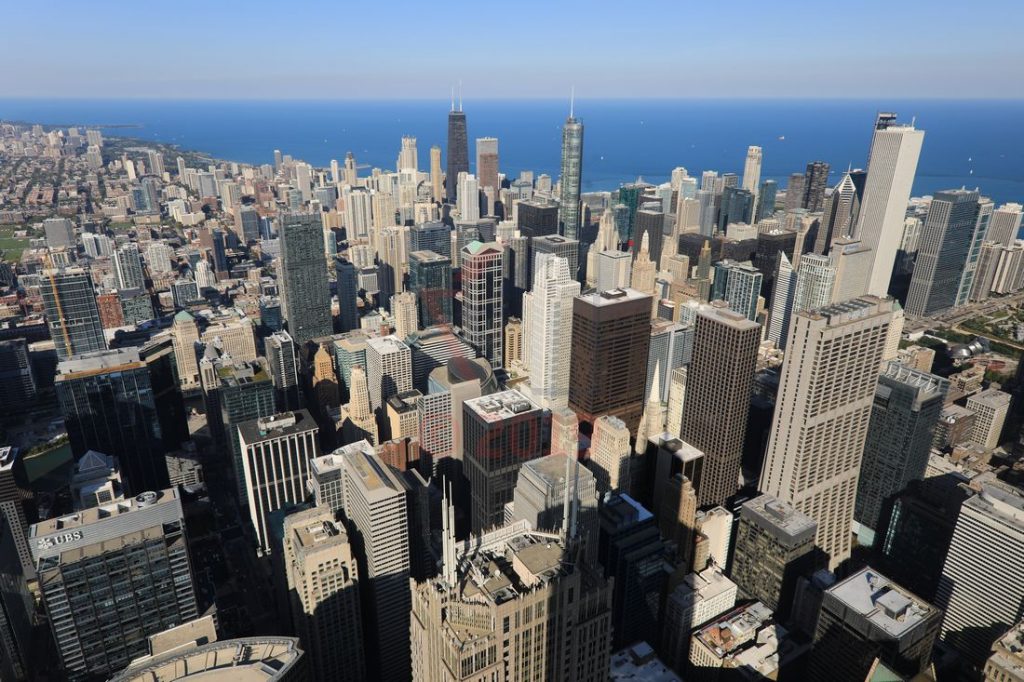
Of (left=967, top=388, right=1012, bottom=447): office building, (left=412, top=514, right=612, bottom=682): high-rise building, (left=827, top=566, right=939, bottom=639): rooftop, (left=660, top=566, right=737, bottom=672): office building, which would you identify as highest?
(left=412, top=514, right=612, bottom=682): high-rise building

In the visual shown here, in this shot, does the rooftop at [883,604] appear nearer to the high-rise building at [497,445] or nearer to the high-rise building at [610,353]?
the high-rise building at [497,445]

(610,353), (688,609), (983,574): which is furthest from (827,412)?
(610,353)

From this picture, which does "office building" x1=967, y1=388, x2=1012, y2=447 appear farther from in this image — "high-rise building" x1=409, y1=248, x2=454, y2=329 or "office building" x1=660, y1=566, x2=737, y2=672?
"high-rise building" x1=409, y1=248, x2=454, y2=329

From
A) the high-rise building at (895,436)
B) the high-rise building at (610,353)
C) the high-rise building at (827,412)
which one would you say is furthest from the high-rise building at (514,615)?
the high-rise building at (895,436)

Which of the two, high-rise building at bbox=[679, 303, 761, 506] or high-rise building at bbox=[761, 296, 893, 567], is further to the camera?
high-rise building at bbox=[679, 303, 761, 506]

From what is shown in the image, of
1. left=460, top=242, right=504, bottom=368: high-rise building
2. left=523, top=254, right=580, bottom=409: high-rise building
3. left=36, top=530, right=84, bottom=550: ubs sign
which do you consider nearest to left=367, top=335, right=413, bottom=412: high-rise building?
left=460, top=242, right=504, bottom=368: high-rise building

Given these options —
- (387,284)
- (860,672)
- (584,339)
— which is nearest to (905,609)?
(860,672)

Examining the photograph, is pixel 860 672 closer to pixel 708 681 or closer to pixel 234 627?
pixel 708 681

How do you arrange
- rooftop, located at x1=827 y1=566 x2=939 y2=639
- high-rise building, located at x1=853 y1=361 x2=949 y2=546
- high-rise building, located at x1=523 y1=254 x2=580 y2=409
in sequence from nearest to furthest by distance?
rooftop, located at x1=827 y1=566 x2=939 y2=639 → high-rise building, located at x1=853 y1=361 x2=949 y2=546 → high-rise building, located at x1=523 y1=254 x2=580 y2=409
